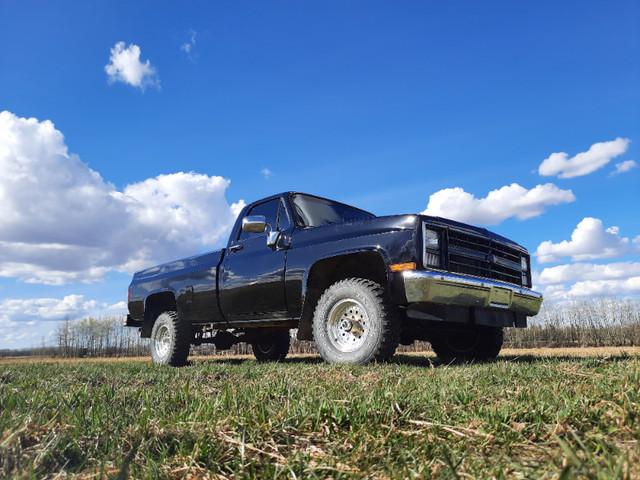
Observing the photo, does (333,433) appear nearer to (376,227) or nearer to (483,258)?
(376,227)

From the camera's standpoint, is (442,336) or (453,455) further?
(442,336)

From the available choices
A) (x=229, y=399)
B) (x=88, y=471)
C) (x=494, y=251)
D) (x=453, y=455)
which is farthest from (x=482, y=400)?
(x=494, y=251)

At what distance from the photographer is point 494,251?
6.23 meters

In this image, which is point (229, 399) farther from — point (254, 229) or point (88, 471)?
point (254, 229)

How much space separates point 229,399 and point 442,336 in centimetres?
502

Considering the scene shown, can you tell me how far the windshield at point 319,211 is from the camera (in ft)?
21.7

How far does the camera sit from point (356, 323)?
557cm

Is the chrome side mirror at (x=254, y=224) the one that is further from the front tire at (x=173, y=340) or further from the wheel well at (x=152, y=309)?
the wheel well at (x=152, y=309)

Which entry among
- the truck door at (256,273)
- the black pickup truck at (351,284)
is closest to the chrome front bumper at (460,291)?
the black pickup truck at (351,284)

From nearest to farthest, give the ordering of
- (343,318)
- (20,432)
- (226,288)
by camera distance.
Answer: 1. (20,432)
2. (343,318)
3. (226,288)

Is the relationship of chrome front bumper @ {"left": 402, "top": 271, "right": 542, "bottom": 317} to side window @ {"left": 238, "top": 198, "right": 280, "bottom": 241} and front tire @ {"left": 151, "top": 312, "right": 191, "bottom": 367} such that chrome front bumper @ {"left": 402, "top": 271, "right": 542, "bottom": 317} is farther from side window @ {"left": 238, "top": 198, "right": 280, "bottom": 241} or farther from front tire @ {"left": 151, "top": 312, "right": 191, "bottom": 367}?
front tire @ {"left": 151, "top": 312, "right": 191, "bottom": 367}

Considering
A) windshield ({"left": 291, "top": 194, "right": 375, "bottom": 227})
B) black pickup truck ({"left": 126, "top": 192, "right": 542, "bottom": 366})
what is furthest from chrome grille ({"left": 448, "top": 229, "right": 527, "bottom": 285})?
windshield ({"left": 291, "top": 194, "right": 375, "bottom": 227})

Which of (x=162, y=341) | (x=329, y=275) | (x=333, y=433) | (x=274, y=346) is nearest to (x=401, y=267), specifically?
(x=329, y=275)

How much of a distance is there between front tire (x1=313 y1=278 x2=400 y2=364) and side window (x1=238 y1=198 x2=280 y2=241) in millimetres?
1642
